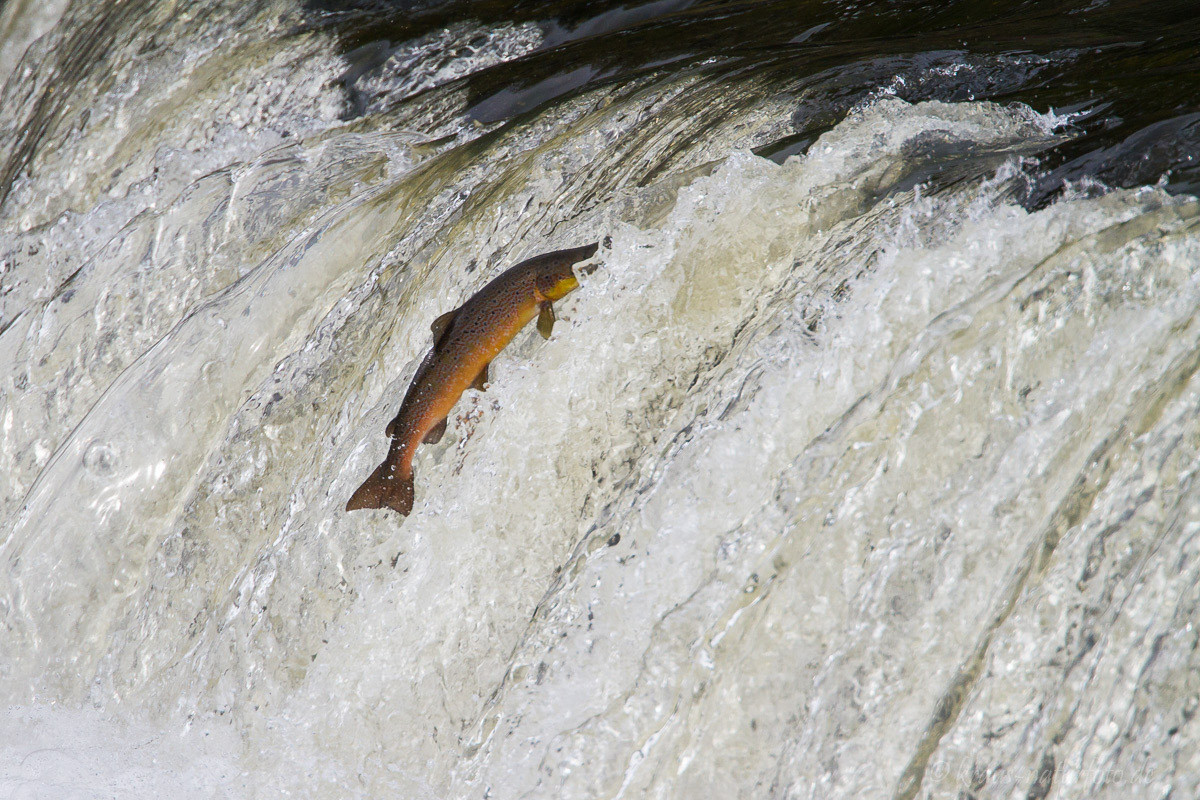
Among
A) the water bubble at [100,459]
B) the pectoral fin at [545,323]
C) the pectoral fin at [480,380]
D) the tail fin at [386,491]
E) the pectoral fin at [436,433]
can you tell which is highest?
the pectoral fin at [545,323]

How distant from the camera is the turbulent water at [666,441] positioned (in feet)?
6.05

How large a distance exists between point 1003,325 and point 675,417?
2.59 feet

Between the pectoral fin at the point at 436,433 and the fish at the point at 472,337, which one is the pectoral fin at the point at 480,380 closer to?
the fish at the point at 472,337

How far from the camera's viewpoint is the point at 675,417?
2348mm

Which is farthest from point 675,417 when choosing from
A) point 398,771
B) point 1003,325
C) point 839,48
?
point 839,48

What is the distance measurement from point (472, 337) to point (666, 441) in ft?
1.79

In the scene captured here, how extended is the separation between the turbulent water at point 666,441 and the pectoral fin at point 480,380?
0.06 metres

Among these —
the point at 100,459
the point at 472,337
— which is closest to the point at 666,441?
the point at 472,337

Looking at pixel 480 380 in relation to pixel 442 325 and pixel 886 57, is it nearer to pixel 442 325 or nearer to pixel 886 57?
pixel 442 325

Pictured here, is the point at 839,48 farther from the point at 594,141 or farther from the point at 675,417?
the point at 675,417

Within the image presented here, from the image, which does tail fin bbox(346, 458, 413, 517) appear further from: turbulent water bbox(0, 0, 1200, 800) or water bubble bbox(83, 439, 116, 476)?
water bubble bbox(83, 439, 116, 476)

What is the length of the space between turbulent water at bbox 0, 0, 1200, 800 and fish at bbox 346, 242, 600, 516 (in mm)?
112

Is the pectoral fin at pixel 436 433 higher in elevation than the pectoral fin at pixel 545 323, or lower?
lower

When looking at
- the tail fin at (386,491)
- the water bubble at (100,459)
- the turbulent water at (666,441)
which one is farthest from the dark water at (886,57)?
the water bubble at (100,459)
